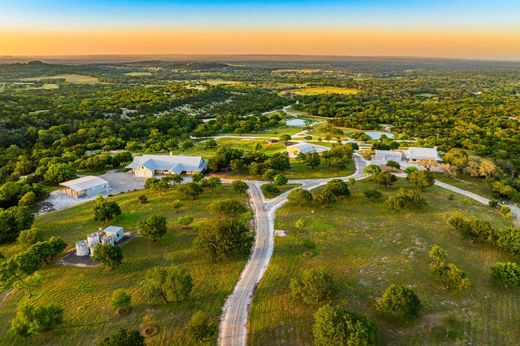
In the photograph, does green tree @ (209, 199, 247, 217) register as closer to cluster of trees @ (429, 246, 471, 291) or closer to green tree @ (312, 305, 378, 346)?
green tree @ (312, 305, 378, 346)

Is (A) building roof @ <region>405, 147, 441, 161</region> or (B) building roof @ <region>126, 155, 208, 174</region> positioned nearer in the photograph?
(B) building roof @ <region>126, 155, 208, 174</region>

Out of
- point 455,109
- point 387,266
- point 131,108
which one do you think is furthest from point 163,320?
point 455,109

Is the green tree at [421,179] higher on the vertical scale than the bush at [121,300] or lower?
higher

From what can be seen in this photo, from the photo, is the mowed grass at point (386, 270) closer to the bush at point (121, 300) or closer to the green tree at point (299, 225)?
the green tree at point (299, 225)

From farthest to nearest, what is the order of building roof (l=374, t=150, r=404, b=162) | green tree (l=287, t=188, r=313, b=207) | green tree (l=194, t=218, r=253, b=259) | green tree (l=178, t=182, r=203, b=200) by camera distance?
building roof (l=374, t=150, r=404, b=162) → green tree (l=178, t=182, r=203, b=200) → green tree (l=287, t=188, r=313, b=207) → green tree (l=194, t=218, r=253, b=259)

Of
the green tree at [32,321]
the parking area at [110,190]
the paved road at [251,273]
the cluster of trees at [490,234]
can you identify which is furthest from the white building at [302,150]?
the green tree at [32,321]

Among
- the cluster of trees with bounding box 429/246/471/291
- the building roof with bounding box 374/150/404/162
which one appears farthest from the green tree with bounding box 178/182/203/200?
the building roof with bounding box 374/150/404/162
